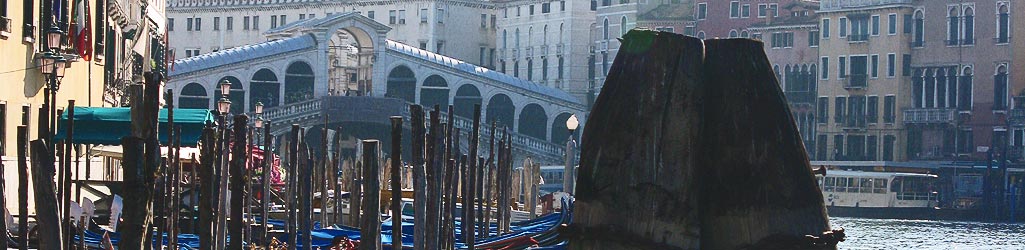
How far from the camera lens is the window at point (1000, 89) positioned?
58.6 metres

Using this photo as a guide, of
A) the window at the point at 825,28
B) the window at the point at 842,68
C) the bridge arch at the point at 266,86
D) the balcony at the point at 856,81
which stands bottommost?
the bridge arch at the point at 266,86

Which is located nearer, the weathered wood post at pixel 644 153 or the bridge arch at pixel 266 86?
the weathered wood post at pixel 644 153

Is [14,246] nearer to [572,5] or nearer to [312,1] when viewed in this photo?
[572,5]

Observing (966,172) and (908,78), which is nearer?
(966,172)

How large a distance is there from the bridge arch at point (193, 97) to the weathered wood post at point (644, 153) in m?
58.6

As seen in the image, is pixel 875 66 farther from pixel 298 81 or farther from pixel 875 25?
pixel 298 81

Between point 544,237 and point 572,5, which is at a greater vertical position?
point 572,5

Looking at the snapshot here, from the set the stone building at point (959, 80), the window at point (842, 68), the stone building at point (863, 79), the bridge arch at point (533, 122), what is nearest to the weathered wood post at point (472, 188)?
the stone building at point (959, 80)

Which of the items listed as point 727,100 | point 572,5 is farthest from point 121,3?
point 572,5

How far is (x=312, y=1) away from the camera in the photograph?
8506cm

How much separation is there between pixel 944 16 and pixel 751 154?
56301 mm

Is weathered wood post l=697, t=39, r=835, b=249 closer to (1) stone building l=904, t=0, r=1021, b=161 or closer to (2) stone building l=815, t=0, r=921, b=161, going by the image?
(1) stone building l=904, t=0, r=1021, b=161

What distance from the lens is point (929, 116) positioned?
60.6m

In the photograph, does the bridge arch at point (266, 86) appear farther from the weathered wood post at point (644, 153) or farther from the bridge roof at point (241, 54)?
the weathered wood post at point (644, 153)
